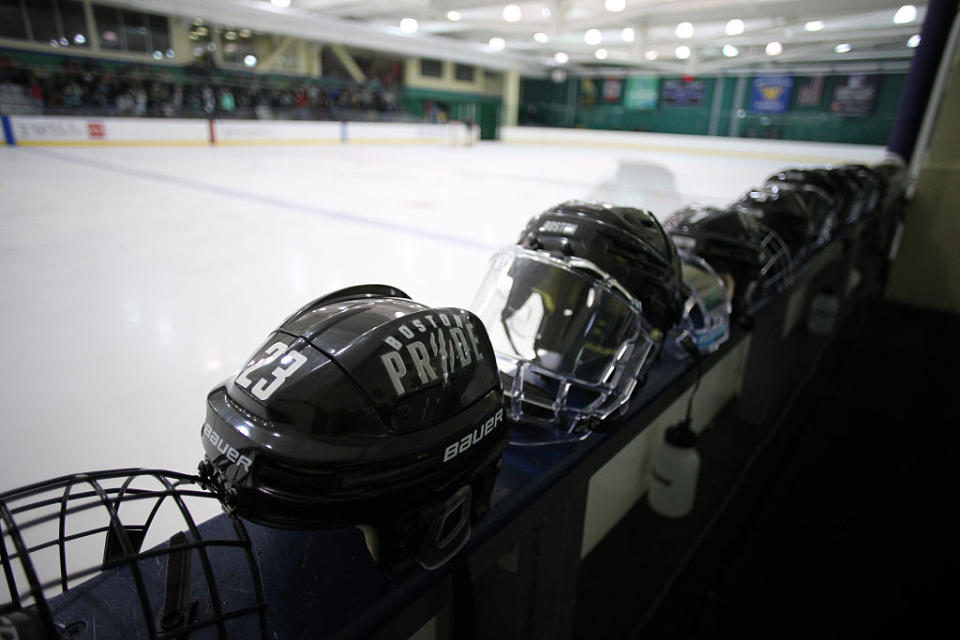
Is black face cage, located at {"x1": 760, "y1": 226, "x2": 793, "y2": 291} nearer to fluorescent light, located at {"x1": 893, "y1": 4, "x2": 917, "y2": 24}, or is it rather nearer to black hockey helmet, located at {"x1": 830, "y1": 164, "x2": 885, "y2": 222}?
black hockey helmet, located at {"x1": 830, "y1": 164, "x2": 885, "y2": 222}

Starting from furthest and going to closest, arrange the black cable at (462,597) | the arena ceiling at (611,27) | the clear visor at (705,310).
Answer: the arena ceiling at (611,27) → the clear visor at (705,310) → the black cable at (462,597)

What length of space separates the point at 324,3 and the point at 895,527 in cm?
1703

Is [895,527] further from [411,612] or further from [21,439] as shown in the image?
[21,439]

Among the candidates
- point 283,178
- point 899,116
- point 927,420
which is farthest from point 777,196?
point 283,178

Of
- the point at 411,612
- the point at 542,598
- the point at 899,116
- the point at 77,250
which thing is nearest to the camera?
the point at 411,612

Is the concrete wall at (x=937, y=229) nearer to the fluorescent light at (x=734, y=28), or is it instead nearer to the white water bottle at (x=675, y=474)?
the white water bottle at (x=675, y=474)

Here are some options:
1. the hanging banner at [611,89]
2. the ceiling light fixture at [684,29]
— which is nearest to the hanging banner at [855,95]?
the ceiling light fixture at [684,29]

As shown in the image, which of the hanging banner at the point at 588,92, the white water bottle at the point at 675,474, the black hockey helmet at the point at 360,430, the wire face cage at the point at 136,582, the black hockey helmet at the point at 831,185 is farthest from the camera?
the hanging banner at the point at 588,92

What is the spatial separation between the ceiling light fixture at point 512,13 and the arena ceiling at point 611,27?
3 cm

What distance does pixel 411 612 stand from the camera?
68cm

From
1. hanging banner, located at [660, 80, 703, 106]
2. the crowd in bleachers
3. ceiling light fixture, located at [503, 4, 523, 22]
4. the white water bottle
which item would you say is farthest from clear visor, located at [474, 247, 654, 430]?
hanging banner, located at [660, 80, 703, 106]

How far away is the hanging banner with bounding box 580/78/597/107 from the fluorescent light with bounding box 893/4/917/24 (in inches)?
598

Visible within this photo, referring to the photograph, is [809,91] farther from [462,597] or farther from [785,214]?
[462,597]

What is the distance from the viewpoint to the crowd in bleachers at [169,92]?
44.6 ft
